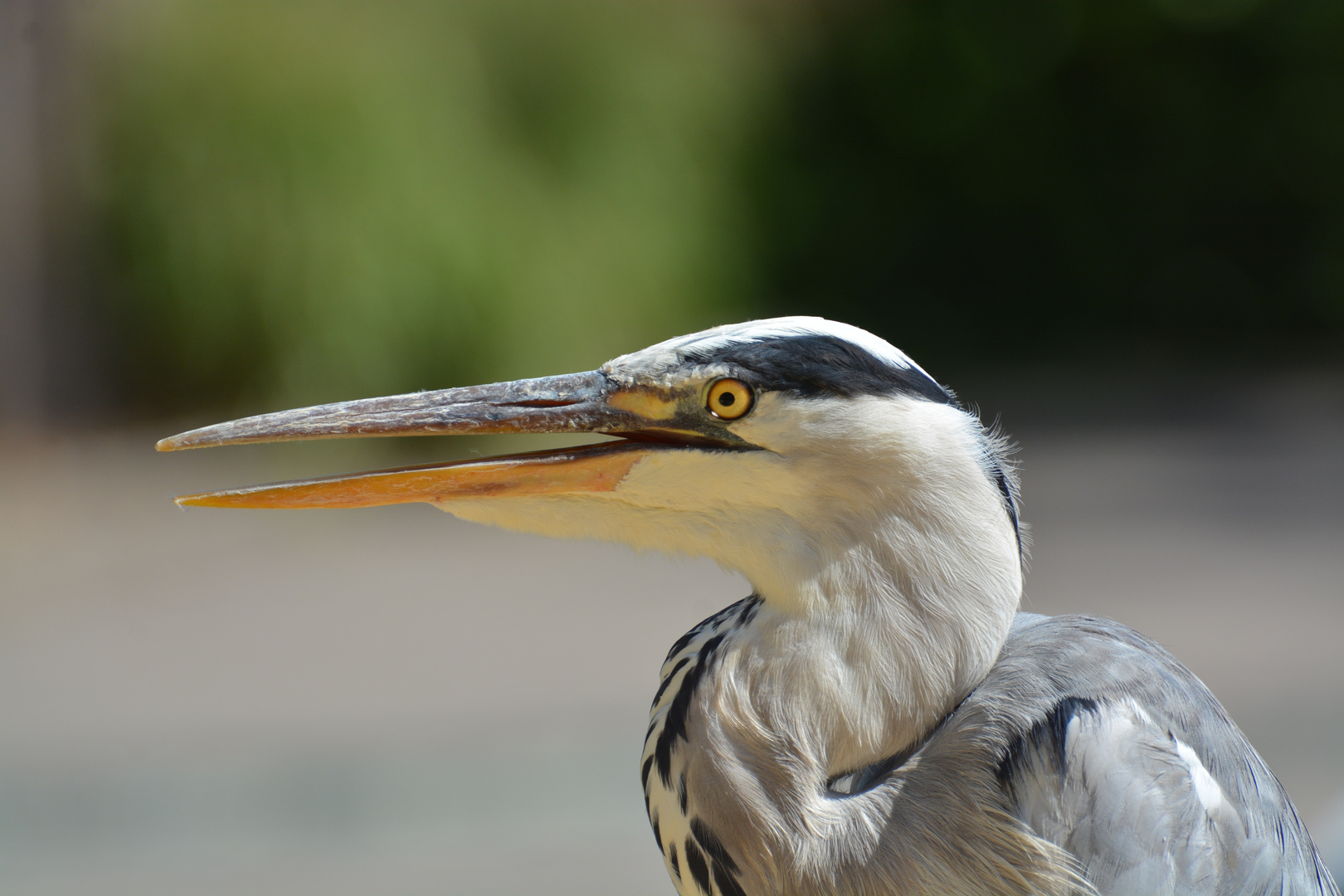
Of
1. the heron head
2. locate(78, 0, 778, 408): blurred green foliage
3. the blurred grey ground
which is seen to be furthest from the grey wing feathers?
locate(78, 0, 778, 408): blurred green foliage

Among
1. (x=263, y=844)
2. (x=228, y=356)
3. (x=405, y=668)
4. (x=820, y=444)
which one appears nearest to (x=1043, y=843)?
(x=820, y=444)

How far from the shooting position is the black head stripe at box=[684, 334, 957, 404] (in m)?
1.19

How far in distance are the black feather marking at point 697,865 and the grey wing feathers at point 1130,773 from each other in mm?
322

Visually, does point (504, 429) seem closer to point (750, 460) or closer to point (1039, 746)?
point (750, 460)

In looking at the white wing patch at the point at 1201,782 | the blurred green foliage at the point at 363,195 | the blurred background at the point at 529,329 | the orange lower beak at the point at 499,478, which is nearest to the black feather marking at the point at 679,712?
the orange lower beak at the point at 499,478

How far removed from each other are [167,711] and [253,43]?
3.69 metres

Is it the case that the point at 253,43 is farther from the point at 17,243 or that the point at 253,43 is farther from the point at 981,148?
the point at 981,148

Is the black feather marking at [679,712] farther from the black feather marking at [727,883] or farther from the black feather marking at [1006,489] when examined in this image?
the black feather marking at [1006,489]

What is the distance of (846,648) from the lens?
1.21 meters

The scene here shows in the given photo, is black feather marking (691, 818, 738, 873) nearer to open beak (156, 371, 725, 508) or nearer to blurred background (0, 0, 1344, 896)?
open beak (156, 371, 725, 508)

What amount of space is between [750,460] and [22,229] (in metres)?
6.13

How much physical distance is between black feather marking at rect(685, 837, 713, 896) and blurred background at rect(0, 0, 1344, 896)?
114 centimetres

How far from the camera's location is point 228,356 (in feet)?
20.4

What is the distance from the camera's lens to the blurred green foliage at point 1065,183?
7.99 meters
